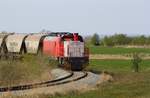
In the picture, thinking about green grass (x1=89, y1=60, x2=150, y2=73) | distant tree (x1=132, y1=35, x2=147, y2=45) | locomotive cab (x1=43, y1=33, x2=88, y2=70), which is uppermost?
locomotive cab (x1=43, y1=33, x2=88, y2=70)

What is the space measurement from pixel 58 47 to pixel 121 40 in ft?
369

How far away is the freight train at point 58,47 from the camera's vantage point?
36375mm

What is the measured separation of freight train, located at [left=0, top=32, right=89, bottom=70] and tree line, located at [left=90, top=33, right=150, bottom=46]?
106 metres

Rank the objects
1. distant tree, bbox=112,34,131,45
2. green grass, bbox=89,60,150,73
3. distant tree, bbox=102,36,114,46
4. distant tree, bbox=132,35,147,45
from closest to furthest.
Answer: green grass, bbox=89,60,150,73, distant tree, bbox=132,35,147,45, distant tree, bbox=112,34,131,45, distant tree, bbox=102,36,114,46

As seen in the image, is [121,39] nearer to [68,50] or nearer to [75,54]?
[75,54]

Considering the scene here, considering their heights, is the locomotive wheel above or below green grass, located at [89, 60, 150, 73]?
above

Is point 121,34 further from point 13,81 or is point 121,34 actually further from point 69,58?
point 13,81

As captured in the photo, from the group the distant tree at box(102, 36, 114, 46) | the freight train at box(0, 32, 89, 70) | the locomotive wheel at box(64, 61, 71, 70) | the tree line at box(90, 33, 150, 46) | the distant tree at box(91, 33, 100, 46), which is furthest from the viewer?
the distant tree at box(91, 33, 100, 46)

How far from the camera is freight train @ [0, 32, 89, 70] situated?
119 ft

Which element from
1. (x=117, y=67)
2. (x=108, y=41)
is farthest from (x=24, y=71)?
(x=108, y=41)

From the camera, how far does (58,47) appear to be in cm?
3744

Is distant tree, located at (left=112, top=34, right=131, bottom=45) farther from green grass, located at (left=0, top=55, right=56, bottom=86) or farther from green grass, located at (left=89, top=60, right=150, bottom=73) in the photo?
green grass, located at (left=0, top=55, right=56, bottom=86)

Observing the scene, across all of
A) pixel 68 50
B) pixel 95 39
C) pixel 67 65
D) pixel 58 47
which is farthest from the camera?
pixel 95 39

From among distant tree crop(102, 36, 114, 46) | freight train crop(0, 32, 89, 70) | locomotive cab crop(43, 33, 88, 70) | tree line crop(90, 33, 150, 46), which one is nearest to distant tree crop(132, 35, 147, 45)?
tree line crop(90, 33, 150, 46)
